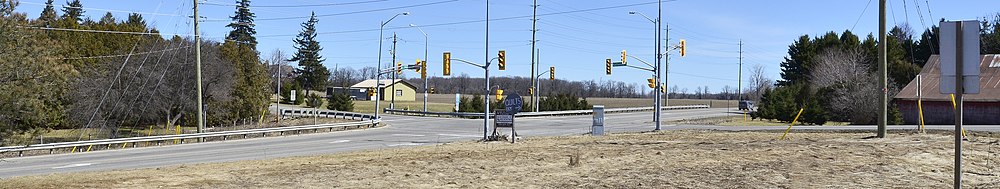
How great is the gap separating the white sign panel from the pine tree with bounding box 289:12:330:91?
11204 centimetres

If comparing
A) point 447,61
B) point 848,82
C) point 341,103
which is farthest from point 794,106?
point 341,103

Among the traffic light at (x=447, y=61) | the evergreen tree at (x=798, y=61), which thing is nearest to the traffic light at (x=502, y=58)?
the traffic light at (x=447, y=61)

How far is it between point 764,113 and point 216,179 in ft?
175

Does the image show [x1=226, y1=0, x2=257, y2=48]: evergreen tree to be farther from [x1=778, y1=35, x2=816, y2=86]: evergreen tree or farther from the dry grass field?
the dry grass field

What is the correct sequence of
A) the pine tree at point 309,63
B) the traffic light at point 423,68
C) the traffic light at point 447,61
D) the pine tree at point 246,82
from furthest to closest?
the pine tree at point 309,63, the pine tree at point 246,82, the traffic light at point 423,68, the traffic light at point 447,61

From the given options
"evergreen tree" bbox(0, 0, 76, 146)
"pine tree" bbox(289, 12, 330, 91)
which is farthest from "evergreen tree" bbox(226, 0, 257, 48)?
"evergreen tree" bbox(0, 0, 76, 146)

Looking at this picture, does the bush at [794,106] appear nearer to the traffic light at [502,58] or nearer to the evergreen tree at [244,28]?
the traffic light at [502,58]

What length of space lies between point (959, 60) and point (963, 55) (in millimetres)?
63

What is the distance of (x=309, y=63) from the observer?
11669 centimetres

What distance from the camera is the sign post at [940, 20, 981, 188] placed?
8531mm

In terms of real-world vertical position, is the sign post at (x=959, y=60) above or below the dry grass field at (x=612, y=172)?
above

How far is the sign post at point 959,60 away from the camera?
8531 mm

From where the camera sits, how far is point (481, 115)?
64125 millimetres

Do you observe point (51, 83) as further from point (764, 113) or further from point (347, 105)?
point (347, 105)
